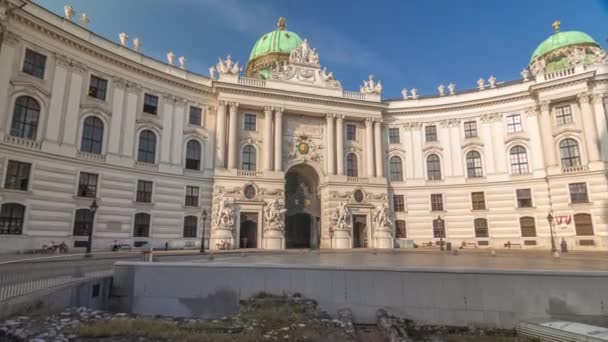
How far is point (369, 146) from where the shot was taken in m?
41.1

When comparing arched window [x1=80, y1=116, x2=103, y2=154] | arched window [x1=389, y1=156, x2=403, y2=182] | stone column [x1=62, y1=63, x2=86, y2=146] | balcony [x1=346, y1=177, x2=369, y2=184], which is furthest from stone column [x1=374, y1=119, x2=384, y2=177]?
stone column [x1=62, y1=63, x2=86, y2=146]

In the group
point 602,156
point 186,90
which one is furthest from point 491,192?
point 186,90

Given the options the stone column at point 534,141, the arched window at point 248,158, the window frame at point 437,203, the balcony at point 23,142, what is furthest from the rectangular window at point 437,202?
the balcony at point 23,142

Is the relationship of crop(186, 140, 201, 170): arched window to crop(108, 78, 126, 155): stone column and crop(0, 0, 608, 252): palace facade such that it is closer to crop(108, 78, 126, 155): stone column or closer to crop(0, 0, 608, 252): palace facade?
crop(0, 0, 608, 252): palace facade

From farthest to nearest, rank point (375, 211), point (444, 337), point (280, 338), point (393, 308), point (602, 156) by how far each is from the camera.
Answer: point (375, 211), point (602, 156), point (393, 308), point (444, 337), point (280, 338)

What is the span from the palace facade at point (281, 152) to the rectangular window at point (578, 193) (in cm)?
14

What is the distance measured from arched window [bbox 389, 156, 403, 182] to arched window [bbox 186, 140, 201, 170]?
23643mm

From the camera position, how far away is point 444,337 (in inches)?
416

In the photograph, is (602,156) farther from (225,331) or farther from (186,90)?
(186,90)

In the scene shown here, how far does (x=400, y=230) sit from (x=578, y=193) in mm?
18382

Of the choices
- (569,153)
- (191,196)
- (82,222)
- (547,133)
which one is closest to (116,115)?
(82,222)

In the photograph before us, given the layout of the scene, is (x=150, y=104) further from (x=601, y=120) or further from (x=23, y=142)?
(x=601, y=120)

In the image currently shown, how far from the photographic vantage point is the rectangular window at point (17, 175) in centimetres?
2299

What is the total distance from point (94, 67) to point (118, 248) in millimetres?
16003
